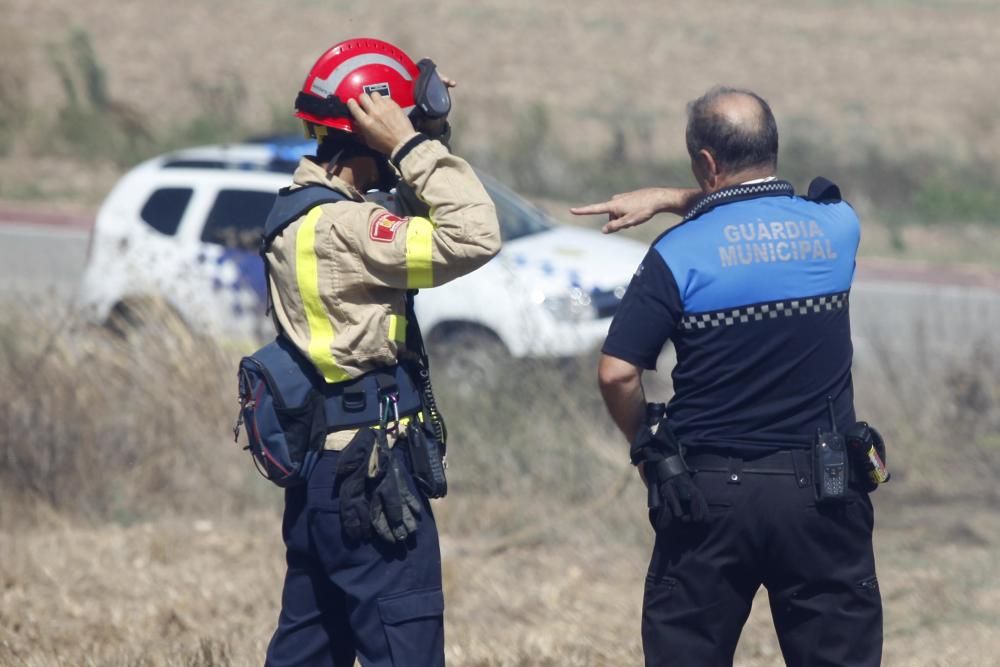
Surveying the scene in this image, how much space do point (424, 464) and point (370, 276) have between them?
0.46 metres

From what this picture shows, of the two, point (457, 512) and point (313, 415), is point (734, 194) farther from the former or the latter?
point (457, 512)

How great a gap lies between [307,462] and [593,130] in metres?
18.9

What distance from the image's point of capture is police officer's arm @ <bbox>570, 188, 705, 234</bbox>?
3.42 meters

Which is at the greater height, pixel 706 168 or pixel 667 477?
pixel 706 168

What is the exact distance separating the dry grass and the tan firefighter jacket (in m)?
1.80

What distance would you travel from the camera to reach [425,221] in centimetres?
306

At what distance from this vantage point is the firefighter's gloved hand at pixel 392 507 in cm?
310

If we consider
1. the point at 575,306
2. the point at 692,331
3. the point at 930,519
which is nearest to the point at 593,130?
the point at 575,306

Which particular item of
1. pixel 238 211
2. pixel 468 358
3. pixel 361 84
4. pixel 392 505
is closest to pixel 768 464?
pixel 392 505

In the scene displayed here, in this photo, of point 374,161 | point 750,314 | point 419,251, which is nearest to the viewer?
point 419,251

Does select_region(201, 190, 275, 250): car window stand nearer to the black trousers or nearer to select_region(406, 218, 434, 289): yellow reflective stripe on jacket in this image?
select_region(406, 218, 434, 289): yellow reflective stripe on jacket

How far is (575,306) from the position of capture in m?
8.31

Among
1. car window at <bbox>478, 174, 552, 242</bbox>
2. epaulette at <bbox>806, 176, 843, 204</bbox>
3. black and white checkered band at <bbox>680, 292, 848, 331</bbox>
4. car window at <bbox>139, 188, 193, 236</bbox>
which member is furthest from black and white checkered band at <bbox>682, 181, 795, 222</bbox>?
car window at <bbox>139, 188, 193, 236</bbox>

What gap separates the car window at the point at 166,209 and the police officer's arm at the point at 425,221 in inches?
248
